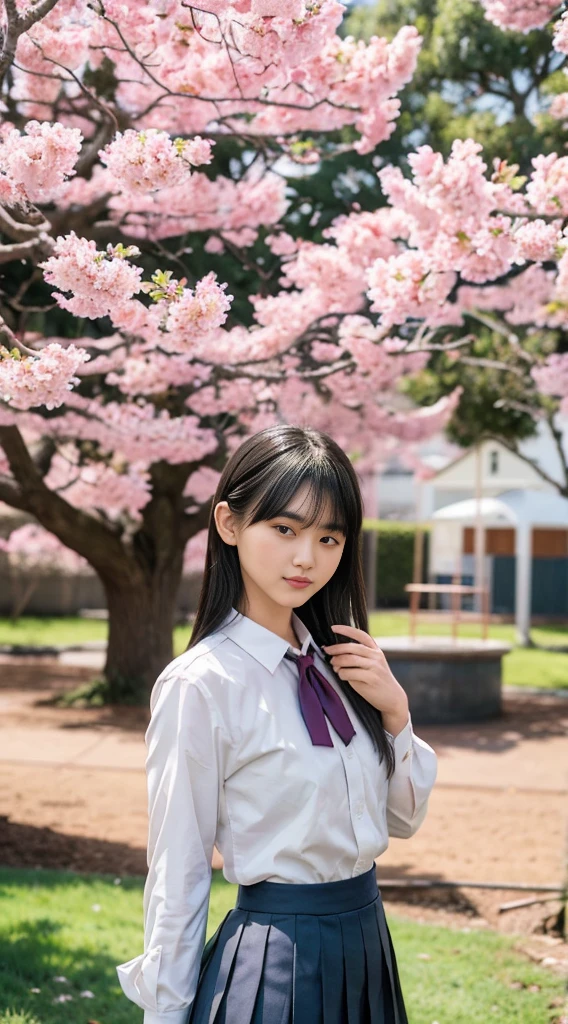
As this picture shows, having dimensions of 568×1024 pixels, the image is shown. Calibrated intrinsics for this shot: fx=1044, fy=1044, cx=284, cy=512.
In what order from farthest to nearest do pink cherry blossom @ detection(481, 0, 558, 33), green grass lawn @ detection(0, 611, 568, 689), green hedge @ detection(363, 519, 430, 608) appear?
green hedge @ detection(363, 519, 430, 608) < green grass lawn @ detection(0, 611, 568, 689) < pink cherry blossom @ detection(481, 0, 558, 33)

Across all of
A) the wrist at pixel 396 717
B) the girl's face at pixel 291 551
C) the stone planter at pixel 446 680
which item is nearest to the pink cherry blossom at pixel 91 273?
the girl's face at pixel 291 551

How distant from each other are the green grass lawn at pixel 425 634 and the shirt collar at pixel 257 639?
35.1 feet

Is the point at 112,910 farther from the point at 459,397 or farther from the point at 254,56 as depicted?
the point at 459,397

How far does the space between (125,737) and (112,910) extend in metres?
4.14

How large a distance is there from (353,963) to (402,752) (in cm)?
33

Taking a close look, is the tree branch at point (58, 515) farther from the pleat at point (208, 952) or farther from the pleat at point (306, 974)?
the pleat at point (306, 974)

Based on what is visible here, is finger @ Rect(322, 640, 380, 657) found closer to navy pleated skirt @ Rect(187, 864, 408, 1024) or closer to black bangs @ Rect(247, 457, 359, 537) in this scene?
black bangs @ Rect(247, 457, 359, 537)

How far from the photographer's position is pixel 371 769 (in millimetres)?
1636

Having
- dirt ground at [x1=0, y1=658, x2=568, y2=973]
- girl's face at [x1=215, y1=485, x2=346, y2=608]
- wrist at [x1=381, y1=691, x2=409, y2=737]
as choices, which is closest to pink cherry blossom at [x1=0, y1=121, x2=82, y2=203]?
girl's face at [x1=215, y1=485, x2=346, y2=608]

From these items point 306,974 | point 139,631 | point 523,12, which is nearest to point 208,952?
point 306,974

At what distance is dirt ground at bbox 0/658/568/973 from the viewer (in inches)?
173

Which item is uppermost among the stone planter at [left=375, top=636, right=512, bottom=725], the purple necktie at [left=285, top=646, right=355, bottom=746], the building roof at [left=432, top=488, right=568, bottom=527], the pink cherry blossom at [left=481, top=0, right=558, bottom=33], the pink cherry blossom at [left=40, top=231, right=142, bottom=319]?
the pink cherry blossom at [left=481, top=0, right=558, bottom=33]

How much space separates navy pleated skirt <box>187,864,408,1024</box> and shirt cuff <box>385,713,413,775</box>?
0.20m

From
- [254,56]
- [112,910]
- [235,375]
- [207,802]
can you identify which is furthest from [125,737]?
[207,802]
